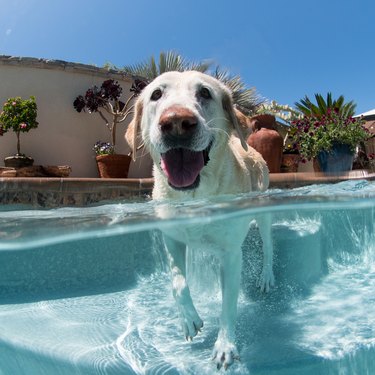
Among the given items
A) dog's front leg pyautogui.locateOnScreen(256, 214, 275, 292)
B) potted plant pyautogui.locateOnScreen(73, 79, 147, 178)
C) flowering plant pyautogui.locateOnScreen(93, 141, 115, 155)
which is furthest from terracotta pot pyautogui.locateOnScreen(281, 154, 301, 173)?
dog's front leg pyautogui.locateOnScreen(256, 214, 275, 292)

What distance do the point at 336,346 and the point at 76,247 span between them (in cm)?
294

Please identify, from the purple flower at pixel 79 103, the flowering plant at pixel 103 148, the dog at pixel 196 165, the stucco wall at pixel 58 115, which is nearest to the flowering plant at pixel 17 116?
the stucco wall at pixel 58 115

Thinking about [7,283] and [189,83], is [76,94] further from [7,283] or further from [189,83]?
[189,83]

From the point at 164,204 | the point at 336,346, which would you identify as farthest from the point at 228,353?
the point at 164,204

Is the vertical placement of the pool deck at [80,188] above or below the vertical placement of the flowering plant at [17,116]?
below

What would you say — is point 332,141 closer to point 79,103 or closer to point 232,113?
point 232,113

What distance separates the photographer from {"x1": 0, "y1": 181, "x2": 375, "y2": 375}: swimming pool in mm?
2412

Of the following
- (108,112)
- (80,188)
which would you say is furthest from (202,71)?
(80,188)

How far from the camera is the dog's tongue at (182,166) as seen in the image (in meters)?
2.61

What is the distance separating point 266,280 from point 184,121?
2.20m

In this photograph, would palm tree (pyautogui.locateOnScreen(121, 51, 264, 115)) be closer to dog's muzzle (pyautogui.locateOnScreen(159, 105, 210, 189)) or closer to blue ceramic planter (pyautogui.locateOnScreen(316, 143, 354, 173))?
blue ceramic planter (pyautogui.locateOnScreen(316, 143, 354, 173))

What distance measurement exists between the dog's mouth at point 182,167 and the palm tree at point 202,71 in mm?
14984

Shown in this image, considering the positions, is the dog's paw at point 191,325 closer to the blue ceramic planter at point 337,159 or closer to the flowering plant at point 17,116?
the blue ceramic planter at point 337,159

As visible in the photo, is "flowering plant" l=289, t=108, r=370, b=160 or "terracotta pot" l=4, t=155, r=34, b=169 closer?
"flowering plant" l=289, t=108, r=370, b=160
